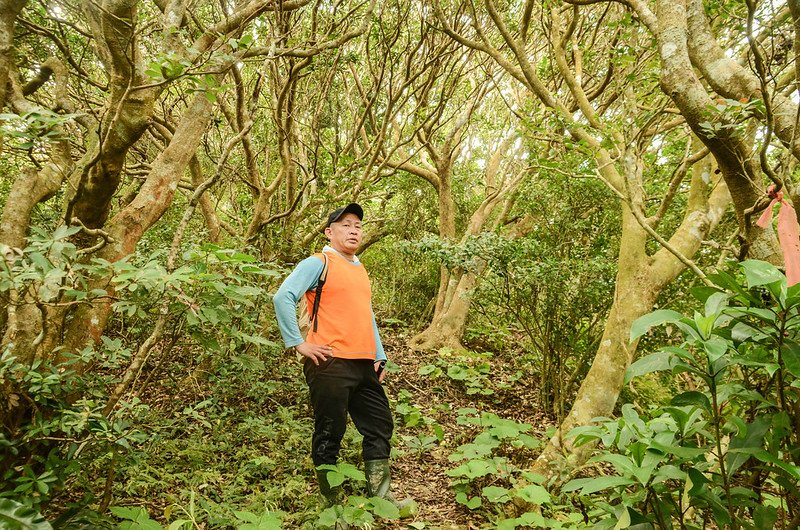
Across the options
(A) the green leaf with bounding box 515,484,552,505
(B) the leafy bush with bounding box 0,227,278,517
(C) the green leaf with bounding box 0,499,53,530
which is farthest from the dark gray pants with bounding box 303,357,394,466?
(C) the green leaf with bounding box 0,499,53,530

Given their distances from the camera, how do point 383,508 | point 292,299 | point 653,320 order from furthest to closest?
point 292,299 → point 383,508 → point 653,320

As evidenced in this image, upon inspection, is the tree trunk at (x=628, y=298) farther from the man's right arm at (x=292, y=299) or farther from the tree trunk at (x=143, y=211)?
the tree trunk at (x=143, y=211)

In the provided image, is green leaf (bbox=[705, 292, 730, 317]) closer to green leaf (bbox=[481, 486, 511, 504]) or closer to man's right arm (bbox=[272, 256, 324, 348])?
man's right arm (bbox=[272, 256, 324, 348])

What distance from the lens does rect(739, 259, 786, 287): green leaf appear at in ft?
4.27

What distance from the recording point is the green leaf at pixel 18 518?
1.67 meters

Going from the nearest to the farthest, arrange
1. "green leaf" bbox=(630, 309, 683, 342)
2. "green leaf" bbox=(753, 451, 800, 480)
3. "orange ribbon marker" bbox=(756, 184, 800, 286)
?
"green leaf" bbox=(753, 451, 800, 480) < "green leaf" bbox=(630, 309, 683, 342) < "orange ribbon marker" bbox=(756, 184, 800, 286)

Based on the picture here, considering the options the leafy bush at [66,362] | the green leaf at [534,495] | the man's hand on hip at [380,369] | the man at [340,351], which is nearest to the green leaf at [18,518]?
the leafy bush at [66,362]

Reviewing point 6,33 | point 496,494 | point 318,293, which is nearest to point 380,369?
point 318,293

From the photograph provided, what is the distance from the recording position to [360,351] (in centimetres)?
339

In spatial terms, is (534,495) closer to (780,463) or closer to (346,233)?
(780,463)

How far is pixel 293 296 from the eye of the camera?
10.6 feet

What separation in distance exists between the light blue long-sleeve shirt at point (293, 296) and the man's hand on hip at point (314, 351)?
4 centimetres

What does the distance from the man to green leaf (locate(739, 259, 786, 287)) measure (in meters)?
2.48

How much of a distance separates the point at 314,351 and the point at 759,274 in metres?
2.55
